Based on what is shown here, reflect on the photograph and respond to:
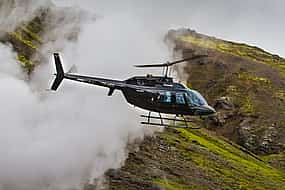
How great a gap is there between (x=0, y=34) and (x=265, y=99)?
67852 millimetres

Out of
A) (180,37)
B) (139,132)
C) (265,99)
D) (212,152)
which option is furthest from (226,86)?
(139,132)

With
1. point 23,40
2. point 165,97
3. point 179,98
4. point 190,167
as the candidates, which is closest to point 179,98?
point 179,98

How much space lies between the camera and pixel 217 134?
135m

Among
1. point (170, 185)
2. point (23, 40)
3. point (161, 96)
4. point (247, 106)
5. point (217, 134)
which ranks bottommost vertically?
point (217, 134)

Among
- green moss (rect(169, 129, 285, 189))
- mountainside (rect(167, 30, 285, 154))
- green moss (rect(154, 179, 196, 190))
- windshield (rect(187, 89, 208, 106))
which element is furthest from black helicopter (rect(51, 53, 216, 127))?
mountainside (rect(167, 30, 285, 154))

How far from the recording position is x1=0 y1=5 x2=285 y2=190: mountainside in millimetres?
81688

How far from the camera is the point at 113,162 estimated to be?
3063 inches

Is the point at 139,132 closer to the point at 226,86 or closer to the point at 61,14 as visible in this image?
the point at 61,14

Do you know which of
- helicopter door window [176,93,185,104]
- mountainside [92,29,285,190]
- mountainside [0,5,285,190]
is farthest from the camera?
mountainside [92,29,285,190]

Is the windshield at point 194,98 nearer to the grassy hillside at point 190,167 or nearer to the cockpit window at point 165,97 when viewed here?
the cockpit window at point 165,97

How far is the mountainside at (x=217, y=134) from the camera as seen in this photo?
81688mm

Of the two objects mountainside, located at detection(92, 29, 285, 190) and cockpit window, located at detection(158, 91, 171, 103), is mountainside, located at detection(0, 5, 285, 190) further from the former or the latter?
cockpit window, located at detection(158, 91, 171, 103)

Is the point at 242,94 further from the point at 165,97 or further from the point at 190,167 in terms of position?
the point at 165,97

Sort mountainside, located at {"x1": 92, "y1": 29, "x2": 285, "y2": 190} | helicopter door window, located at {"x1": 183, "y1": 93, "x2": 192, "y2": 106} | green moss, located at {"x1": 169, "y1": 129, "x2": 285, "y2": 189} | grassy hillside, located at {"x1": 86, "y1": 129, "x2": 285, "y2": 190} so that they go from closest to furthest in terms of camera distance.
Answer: helicopter door window, located at {"x1": 183, "y1": 93, "x2": 192, "y2": 106}, grassy hillside, located at {"x1": 86, "y1": 129, "x2": 285, "y2": 190}, mountainside, located at {"x1": 92, "y1": 29, "x2": 285, "y2": 190}, green moss, located at {"x1": 169, "y1": 129, "x2": 285, "y2": 189}
